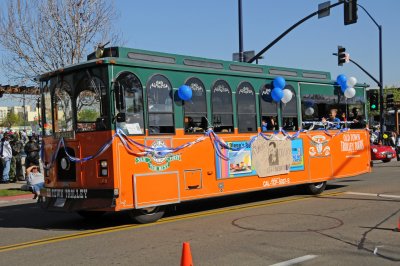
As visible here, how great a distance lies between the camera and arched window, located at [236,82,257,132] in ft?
36.1

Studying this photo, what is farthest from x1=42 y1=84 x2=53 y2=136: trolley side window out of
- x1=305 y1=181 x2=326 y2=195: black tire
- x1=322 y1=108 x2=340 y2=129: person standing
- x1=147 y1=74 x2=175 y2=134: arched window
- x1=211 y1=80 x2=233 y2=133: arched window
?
x1=322 y1=108 x2=340 y2=129: person standing

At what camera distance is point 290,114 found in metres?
12.3

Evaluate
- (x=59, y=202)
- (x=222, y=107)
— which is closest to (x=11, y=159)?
(x=59, y=202)

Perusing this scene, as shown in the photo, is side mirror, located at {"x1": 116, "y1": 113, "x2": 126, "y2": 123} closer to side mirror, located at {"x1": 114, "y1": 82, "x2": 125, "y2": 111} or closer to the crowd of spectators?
side mirror, located at {"x1": 114, "y1": 82, "x2": 125, "y2": 111}

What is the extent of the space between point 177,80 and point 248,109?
2.15 metres

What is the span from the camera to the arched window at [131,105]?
8812mm

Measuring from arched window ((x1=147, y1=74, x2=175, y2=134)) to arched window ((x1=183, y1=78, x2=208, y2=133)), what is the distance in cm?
41

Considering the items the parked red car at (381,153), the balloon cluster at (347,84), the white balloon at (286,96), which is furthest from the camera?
the parked red car at (381,153)

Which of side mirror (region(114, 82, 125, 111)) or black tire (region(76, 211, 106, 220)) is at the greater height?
side mirror (region(114, 82, 125, 111))

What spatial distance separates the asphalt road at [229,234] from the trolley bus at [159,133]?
515 millimetres

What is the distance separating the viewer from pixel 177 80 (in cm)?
979

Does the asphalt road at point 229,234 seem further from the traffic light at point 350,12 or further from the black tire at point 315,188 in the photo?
the traffic light at point 350,12

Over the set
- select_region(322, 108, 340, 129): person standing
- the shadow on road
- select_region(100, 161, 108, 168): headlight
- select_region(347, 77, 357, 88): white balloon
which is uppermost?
select_region(347, 77, 357, 88): white balloon

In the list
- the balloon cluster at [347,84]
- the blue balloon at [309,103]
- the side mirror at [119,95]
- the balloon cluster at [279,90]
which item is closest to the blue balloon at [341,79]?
the balloon cluster at [347,84]
